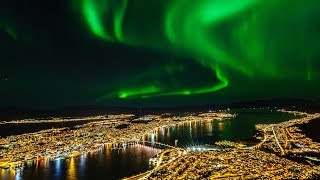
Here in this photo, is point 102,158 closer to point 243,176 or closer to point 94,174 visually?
point 94,174

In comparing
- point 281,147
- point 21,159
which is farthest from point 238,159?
point 21,159

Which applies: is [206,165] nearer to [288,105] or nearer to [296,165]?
[296,165]

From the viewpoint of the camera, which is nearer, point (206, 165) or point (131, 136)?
point (206, 165)

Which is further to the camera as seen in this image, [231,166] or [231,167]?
[231,166]

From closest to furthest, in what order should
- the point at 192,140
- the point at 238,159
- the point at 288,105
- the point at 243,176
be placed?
the point at 243,176, the point at 238,159, the point at 192,140, the point at 288,105

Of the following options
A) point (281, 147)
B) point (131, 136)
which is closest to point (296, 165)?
point (281, 147)

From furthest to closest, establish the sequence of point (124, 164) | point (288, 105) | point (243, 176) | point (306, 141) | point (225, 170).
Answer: point (288, 105) < point (306, 141) < point (124, 164) < point (225, 170) < point (243, 176)

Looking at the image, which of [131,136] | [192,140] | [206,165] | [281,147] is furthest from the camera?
[131,136]

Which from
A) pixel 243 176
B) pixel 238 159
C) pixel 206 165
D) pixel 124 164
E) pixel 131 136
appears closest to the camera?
pixel 243 176

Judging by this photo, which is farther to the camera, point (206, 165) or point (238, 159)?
point (238, 159)
